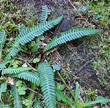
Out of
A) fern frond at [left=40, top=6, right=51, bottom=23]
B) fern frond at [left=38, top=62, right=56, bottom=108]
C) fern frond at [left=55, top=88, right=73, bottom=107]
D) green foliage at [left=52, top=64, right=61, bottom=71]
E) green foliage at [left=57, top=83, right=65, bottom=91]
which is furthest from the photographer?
fern frond at [left=40, top=6, right=51, bottom=23]

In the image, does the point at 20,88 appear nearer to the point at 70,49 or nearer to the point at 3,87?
the point at 3,87

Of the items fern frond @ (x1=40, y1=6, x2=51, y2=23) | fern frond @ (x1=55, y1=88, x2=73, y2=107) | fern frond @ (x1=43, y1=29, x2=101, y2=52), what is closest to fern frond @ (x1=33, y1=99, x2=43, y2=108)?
fern frond @ (x1=55, y1=88, x2=73, y2=107)

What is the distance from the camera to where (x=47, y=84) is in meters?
2.38

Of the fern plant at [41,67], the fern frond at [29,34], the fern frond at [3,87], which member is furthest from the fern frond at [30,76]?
the fern frond at [29,34]

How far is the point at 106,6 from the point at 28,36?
7.38 feet

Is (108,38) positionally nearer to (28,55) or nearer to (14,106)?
(28,55)

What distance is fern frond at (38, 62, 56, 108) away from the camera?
2.24 metres

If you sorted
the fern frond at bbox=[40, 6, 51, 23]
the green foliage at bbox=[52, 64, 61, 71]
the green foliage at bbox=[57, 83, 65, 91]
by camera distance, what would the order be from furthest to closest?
the fern frond at bbox=[40, 6, 51, 23]
the green foliage at bbox=[52, 64, 61, 71]
the green foliage at bbox=[57, 83, 65, 91]

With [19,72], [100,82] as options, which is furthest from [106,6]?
[19,72]

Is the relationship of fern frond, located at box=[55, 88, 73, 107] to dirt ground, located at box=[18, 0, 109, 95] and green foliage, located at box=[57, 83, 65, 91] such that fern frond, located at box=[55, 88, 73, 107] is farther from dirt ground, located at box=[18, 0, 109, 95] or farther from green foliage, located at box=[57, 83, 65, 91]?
dirt ground, located at box=[18, 0, 109, 95]

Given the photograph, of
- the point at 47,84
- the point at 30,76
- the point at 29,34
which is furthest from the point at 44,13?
the point at 47,84

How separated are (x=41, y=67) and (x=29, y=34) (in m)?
0.76

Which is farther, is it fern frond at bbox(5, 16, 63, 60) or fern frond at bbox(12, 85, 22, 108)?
fern frond at bbox(5, 16, 63, 60)

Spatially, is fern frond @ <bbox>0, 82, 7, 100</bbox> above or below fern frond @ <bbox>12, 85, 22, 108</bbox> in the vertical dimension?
above
